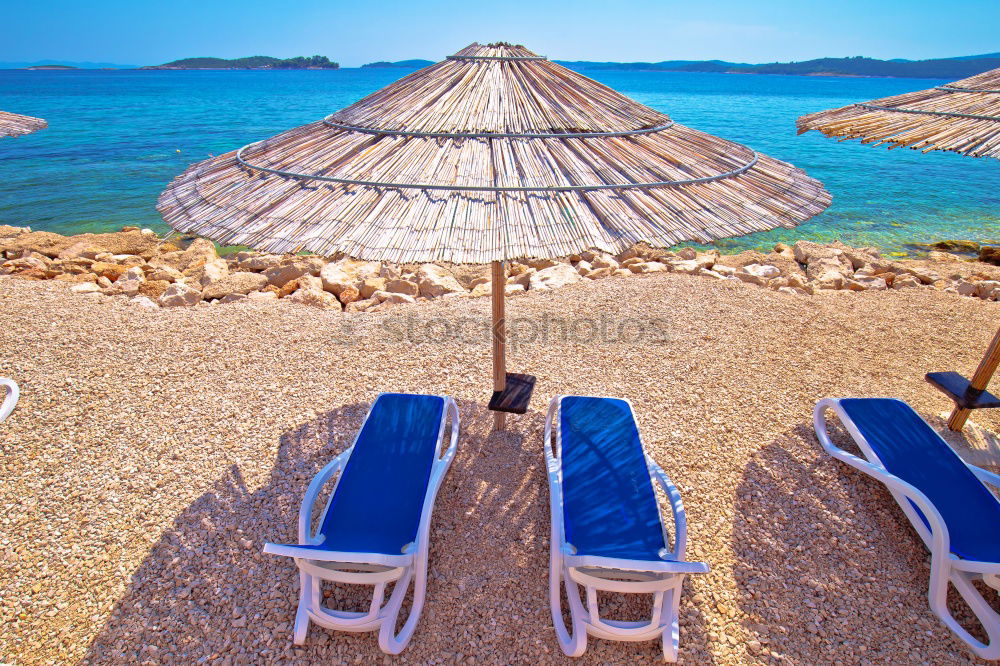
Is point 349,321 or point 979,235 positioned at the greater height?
point 349,321

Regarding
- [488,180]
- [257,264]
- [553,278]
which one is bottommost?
[257,264]

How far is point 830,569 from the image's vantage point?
2539mm

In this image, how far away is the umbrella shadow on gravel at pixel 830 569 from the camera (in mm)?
2230

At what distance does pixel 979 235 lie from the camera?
12164 mm

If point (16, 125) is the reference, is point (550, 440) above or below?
below

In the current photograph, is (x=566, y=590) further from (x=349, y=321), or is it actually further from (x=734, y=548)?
(x=349, y=321)

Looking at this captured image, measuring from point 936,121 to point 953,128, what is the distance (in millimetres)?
189

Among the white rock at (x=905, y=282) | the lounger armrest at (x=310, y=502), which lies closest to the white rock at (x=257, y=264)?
the lounger armrest at (x=310, y=502)

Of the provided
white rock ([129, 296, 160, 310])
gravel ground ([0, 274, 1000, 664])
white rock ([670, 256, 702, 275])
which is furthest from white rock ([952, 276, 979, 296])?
white rock ([129, 296, 160, 310])

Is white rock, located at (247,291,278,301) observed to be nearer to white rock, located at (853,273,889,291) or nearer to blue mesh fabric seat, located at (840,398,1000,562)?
blue mesh fabric seat, located at (840,398,1000,562)

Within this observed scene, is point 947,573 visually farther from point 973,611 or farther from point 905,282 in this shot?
point 905,282

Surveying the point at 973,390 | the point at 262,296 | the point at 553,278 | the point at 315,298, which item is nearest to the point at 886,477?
the point at 973,390

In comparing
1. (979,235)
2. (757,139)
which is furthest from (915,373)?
(757,139)

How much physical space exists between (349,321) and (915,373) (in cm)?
498
